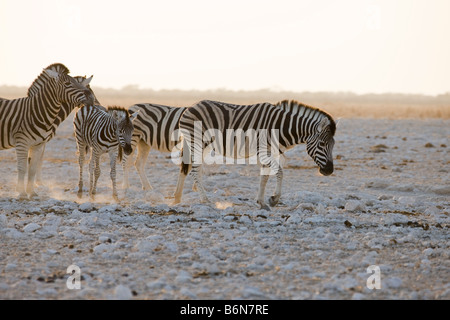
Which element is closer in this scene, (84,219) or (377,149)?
(84,219)

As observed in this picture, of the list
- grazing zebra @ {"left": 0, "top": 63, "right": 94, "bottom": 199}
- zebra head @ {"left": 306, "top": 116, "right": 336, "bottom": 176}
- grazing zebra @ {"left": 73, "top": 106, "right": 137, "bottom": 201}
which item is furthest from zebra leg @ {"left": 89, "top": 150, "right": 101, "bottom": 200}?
zebra head @ {"left": 306, "top": 116, "right": 336, "bottom": 176}

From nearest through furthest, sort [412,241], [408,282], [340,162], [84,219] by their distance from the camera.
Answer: [408,282] → [412,241] → [84,219] → [340,162]

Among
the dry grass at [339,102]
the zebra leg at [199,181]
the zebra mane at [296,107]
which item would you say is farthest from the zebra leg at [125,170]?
the dry grass at [339,102]

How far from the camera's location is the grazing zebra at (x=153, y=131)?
13914 mm

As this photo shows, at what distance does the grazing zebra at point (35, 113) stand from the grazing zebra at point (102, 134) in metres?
0.46

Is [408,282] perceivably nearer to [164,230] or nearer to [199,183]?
[164,230]

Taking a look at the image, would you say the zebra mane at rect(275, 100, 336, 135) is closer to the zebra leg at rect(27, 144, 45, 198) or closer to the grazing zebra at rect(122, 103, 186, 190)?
the grazing zebra at rect(122, 103, 186, 190)

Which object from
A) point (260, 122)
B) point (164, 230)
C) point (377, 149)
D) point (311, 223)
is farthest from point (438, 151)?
point (164, 230)

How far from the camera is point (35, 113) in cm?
1172

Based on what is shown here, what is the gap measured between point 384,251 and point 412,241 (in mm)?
749

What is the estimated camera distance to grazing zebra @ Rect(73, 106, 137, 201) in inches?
465

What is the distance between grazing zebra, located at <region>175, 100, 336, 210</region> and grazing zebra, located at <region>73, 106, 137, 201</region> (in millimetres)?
1045

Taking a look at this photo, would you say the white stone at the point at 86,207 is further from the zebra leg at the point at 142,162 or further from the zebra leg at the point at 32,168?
the zebra leg at the point at 142,162

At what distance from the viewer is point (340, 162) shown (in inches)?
690
